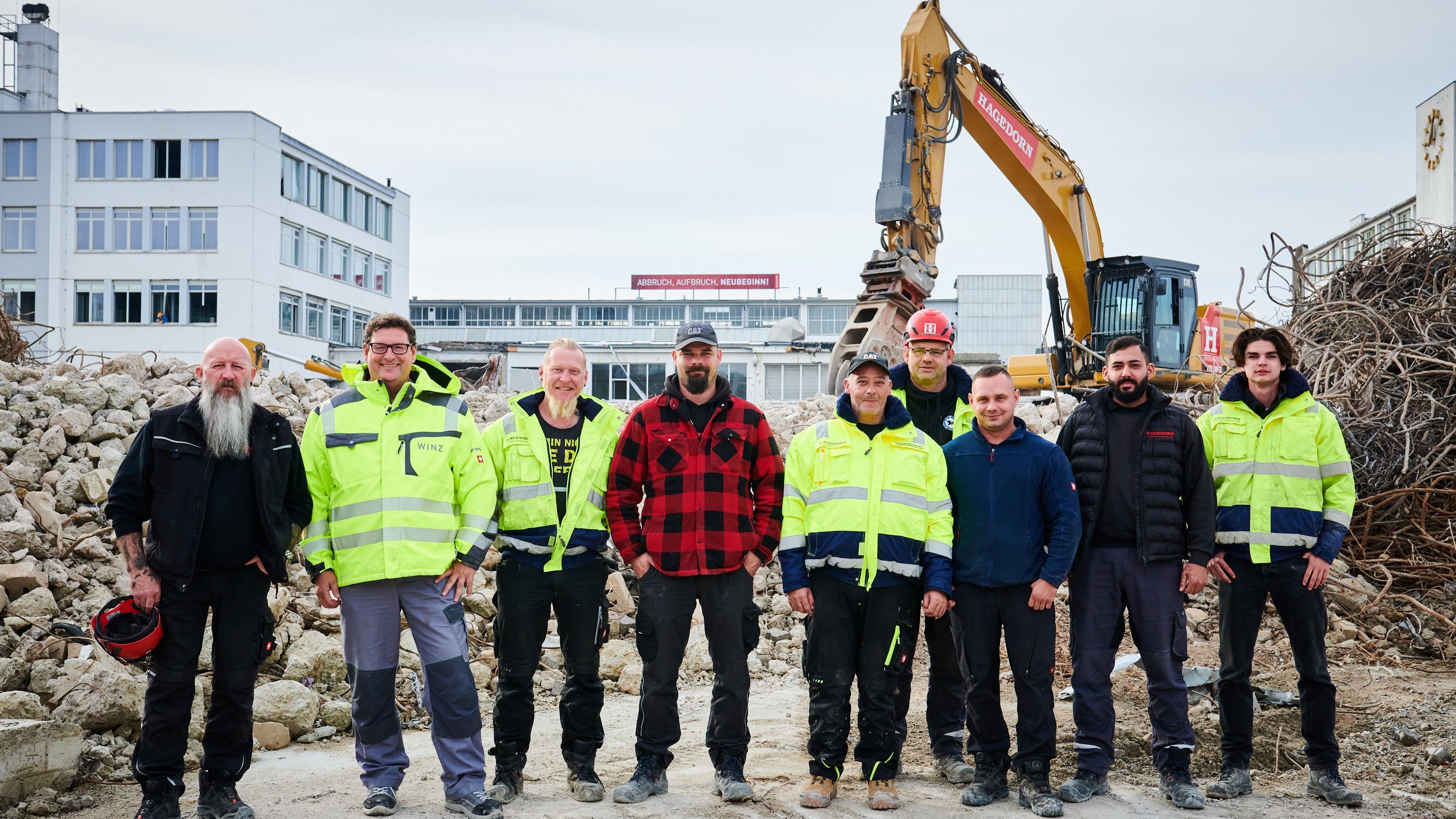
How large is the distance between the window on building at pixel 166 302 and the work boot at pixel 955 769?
39025mm

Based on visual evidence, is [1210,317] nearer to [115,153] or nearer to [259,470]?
[259,470]

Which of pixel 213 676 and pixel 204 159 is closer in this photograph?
pixel 213 676

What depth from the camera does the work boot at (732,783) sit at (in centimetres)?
484

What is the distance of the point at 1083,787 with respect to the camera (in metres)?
4.89

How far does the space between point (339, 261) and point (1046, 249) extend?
3431 cm

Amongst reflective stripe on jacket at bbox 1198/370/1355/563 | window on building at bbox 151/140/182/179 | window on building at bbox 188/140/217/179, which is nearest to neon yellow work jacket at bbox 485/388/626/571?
reflective stripe on jacket at bbox 1198/370/1355/563

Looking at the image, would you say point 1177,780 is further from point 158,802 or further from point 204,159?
point 204,159

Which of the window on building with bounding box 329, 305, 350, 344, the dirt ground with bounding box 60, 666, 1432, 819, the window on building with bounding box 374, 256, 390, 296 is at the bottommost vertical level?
the dirt ground with bounding box 60, 666, 1432, 819

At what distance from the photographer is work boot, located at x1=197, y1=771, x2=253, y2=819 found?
14.8ft

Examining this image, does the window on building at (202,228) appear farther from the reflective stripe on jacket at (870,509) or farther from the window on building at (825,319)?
the reflective stripe on jacket at (870,509)

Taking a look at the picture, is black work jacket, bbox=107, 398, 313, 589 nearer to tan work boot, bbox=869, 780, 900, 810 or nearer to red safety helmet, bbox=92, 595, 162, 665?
red safety helmet, bbox=92, 595, 162, 665

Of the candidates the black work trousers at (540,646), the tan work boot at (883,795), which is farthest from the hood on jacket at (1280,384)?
the black work trousers at (540,646)

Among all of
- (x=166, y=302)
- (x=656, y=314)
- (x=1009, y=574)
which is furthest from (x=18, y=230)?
(x=1009, y=574)

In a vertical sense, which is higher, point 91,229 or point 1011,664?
point 91,229
